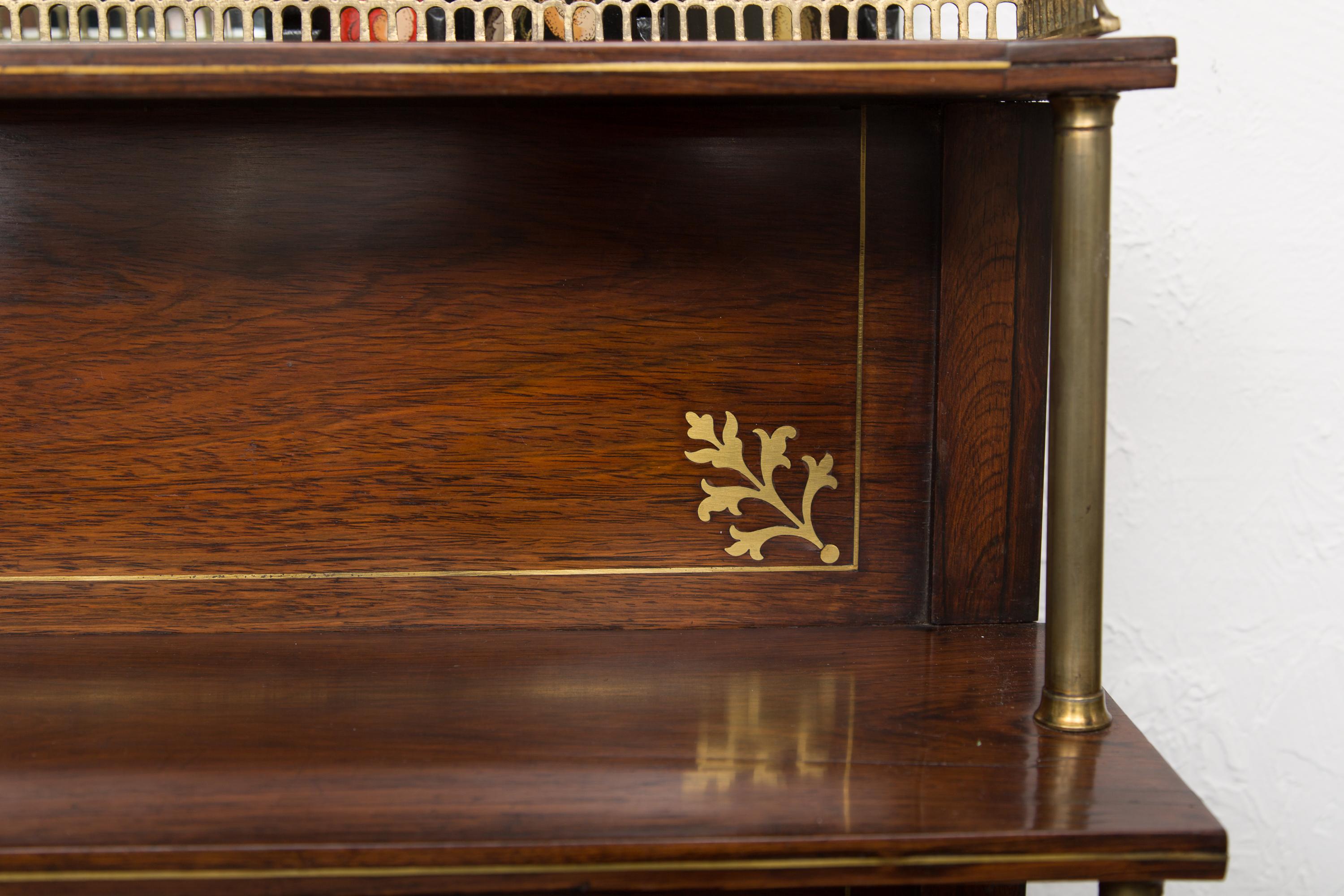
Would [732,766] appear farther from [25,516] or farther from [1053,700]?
[25,516]

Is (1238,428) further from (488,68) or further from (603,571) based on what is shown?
(488,68)

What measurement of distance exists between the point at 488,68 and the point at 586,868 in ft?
1.43

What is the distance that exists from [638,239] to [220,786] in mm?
476

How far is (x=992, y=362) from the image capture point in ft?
3.04

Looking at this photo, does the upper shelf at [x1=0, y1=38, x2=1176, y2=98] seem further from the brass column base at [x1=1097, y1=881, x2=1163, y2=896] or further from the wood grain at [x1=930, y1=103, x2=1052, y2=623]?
the brass column base at [x1=1097, y1=881, x2=1163, y2=896]

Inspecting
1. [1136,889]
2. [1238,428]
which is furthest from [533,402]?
[1238,428]

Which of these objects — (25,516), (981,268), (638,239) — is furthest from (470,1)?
(25,516)

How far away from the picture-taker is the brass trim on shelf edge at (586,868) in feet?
2.06

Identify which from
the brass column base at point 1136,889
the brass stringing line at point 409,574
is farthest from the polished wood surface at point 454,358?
the brass column base at point 1136,889

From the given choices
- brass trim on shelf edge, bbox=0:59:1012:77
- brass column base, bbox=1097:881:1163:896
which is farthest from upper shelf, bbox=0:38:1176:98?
brass column base, bbox=1097:881:1163:896

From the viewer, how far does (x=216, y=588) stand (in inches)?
36.7

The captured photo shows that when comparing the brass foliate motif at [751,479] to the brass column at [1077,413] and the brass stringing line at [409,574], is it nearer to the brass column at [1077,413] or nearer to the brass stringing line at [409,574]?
the brass stringing line at [409,574]

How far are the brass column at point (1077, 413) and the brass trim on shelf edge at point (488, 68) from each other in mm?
79

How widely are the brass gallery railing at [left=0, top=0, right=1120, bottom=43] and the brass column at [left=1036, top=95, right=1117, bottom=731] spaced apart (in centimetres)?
7
